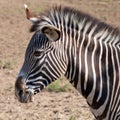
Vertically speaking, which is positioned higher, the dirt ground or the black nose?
the black nose

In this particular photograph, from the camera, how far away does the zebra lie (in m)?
5.00

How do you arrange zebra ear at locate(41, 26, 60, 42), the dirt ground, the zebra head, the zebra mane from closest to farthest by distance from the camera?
1. zebra ear at locate(41, 26, 60, 42)
2. the zebra head
3. the zebra mane
4. the dirt ground

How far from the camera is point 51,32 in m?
4.89

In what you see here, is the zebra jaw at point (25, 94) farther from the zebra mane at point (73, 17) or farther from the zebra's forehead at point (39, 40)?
the zebra mane at point (73, 17)

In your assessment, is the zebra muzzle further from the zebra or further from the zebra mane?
the zebra mane

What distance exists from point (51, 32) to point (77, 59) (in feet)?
1.38

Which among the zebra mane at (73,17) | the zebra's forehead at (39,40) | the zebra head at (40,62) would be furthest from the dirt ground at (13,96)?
the zebra's forehead at (39,40)

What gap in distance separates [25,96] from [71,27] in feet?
2.88

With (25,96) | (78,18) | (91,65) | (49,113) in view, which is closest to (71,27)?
(78,18)

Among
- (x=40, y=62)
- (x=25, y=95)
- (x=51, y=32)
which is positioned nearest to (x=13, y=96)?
(x=25, y=95)

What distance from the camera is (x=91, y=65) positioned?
5.11 m

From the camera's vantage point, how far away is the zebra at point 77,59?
500cm

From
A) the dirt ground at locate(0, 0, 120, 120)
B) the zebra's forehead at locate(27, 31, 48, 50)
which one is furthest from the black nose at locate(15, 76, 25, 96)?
the dirt ground at locate(0, 0, 120, 120)

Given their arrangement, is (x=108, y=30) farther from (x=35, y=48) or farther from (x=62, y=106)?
(x=62, y=106)
